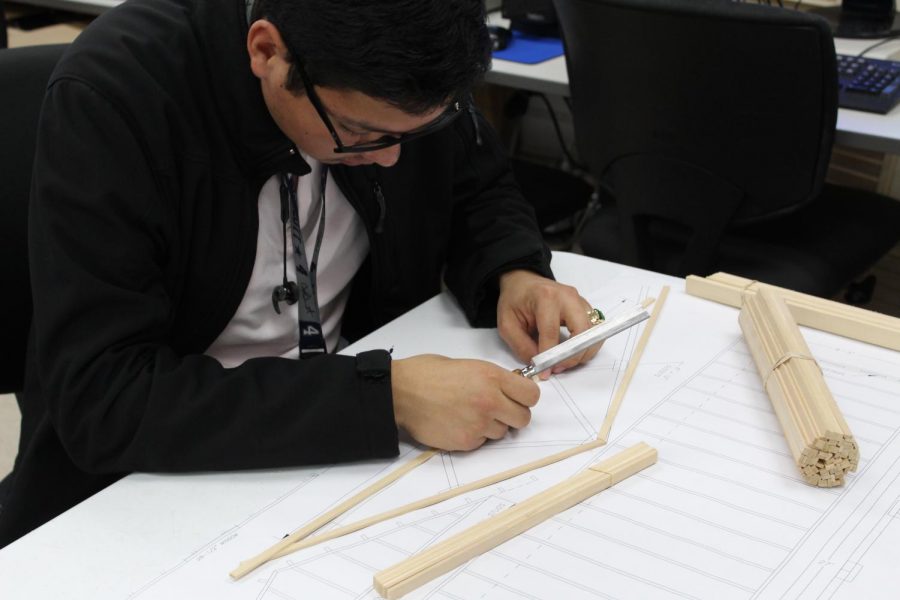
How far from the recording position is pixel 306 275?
110cm

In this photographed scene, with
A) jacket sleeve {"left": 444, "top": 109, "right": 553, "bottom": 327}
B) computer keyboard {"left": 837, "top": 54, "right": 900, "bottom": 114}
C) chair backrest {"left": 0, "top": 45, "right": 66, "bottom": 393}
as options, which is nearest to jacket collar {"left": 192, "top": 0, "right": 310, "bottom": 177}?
chair backrest {"left": 0, "top": 45, "right": 66, "bottom": 393}

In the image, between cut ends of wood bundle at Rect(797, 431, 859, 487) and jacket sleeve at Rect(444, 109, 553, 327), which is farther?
jacket sleeve at Rect(444, 109, 553, 327)

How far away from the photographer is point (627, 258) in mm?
1765

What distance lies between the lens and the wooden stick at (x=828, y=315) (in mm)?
1026

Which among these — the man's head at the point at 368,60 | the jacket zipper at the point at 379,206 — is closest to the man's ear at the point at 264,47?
the man's head at the point at 368,60

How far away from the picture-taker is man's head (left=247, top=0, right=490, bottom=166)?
79cm

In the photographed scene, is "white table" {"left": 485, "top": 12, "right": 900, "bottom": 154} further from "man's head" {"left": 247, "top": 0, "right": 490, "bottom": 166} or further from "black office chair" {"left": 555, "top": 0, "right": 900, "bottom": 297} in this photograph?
"man's head" {"left": 247, "top": 0, "right": 490, "bottom": 166}

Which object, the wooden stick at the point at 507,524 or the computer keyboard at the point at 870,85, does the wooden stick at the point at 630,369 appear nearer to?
the wooden stick at the point at 507,524

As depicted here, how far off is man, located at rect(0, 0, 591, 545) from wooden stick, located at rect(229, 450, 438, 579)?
23mm

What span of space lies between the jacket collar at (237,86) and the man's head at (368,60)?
0.14ft

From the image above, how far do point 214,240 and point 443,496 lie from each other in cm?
40

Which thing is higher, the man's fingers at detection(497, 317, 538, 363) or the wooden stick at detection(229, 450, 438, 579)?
the man's fingers at detection(497, 317, 538, 363)

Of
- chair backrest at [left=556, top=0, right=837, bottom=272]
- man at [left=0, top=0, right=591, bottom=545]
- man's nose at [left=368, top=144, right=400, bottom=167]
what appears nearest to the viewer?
man at [left=0, top=0, right=591, bottom=545]

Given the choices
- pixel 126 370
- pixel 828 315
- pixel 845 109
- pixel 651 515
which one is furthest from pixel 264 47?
pixel 845 109
